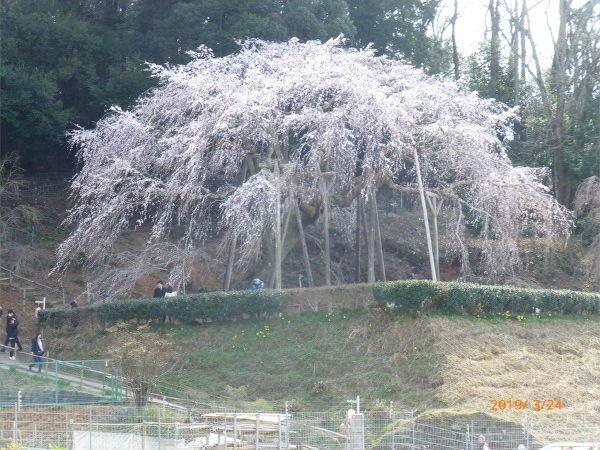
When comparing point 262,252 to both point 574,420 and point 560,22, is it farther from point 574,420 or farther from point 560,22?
point 560,22

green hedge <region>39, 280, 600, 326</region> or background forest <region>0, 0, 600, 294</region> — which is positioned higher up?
background forest <region>0, 0, 600, 294</region>

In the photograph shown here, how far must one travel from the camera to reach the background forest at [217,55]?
41.6m

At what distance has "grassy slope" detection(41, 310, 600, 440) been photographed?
27.1 metres

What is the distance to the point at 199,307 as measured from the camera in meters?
32.4

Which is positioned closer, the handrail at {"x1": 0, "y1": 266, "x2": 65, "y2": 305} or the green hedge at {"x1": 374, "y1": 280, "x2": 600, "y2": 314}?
the green hedge at {"x1": 374, "y1": 280, "x2": 600, "y2": 314}

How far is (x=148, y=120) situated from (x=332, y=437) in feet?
58.2

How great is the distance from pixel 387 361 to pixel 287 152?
397 inches

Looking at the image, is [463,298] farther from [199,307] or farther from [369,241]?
[199,307]

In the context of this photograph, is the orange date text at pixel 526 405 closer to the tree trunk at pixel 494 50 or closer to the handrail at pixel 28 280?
the handrail at pixel 28 280

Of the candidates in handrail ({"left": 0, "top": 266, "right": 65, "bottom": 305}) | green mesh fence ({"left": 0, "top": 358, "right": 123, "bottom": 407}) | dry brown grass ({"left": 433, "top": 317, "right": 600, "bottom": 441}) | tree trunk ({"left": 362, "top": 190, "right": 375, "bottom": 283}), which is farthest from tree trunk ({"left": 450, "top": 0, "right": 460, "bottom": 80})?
green mesh fence ({"left": 0, "top": 358, "right": 123, "bottom": 407})

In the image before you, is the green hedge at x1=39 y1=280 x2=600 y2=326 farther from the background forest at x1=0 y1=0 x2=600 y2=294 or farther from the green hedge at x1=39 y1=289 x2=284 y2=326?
the background forest at x1=0 y1=0 x2=600 y2=294

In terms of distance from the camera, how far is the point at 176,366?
30938mm

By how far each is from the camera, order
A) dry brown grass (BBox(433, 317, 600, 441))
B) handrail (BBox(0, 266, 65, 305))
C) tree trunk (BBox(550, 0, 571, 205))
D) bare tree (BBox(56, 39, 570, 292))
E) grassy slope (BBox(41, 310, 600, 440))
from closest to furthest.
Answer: dry brown grass (BBox(433, 317, 600, 441)) < grassy slope (BBox(41, 310, 600, 440)) < bare tree (BBox(56, 39, 570, 292)) < handrail (BBox(0, 266, 65, 305)) < tree trunk (BBox(550, 0, 571, 205))
